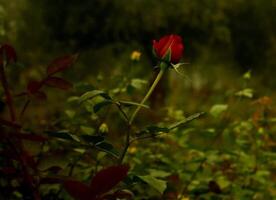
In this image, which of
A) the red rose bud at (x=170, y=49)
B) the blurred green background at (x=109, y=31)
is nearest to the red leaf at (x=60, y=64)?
the red rose bud at (x=170, y=49)

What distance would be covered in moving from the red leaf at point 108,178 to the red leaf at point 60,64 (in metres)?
0.22

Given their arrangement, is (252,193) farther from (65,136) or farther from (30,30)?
(30,30)

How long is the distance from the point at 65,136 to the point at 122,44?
4506mm

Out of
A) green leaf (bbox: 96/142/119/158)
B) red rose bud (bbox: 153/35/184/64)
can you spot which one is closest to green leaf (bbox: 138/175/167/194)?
green leaf (bbox: 96/142/119/158)

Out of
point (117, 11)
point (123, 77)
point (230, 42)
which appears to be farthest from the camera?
point (230, 42)

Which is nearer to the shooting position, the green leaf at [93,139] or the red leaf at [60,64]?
the green leaf at [93,139]

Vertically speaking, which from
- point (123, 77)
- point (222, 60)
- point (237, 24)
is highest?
point (123, 77)

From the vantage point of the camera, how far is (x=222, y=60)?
6.24 m

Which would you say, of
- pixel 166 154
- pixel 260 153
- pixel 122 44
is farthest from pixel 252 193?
pixel 122 44

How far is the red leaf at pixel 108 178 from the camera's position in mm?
674

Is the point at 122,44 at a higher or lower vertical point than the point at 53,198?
lower

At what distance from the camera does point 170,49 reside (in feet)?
2.48

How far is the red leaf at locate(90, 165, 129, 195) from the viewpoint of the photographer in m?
0.67

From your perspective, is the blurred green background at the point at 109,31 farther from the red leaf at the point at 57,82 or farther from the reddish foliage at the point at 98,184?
the reddish foliage at the point at 98,184
